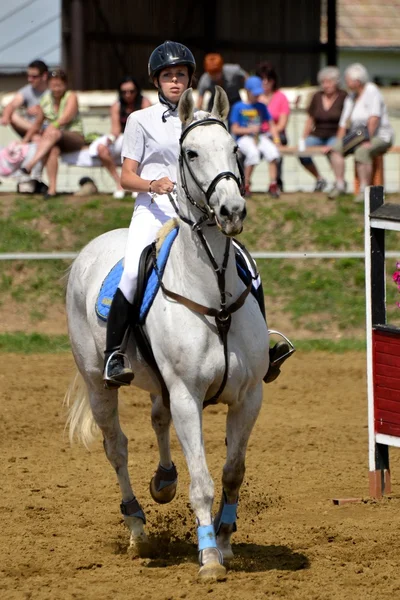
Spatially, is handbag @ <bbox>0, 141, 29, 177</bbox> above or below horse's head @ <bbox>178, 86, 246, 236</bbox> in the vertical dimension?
above

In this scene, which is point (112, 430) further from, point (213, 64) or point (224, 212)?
point (213, 64)

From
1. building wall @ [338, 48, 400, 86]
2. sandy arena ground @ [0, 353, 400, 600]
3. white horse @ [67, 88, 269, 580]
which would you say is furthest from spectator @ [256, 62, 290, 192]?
building wall @ [338, 48, 400, 86]

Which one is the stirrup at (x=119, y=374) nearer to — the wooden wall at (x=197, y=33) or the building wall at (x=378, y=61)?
the wooden wall at (x=197, y=33)

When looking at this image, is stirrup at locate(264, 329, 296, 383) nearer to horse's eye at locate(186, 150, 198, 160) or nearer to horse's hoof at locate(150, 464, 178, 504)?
horse's hoof at locate(150, 464, 178, 504)

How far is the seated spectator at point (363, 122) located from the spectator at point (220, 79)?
1627 mm

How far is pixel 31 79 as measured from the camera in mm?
15906

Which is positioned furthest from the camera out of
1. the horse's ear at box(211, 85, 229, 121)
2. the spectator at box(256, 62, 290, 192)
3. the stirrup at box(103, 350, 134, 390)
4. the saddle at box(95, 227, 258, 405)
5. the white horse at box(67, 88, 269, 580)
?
the spectator at box(256, 62, 290, 192)

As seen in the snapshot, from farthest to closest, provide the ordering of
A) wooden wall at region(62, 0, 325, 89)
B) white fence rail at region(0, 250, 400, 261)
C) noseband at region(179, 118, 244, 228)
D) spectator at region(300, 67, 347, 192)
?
1. wooden wall at region(62, 0, 325, 89)
2. spectator at region(300, 67, 347, 192)
3. white fence rail at region(0, 250, 400, 261)
4. noseband at region(179, 118, 244, 228)

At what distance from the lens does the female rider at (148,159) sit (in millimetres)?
6148

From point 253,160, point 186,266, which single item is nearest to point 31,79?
point 253,160

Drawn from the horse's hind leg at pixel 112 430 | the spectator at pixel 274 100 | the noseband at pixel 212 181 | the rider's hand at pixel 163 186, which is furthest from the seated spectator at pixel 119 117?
the noseband at pixel 212 181

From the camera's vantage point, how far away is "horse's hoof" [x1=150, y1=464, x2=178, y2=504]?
7023 millimetres

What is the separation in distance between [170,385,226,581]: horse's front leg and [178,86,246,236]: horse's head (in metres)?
0.99

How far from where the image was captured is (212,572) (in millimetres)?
5543
